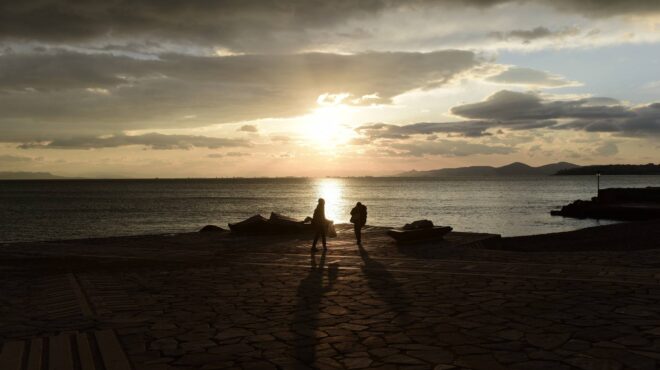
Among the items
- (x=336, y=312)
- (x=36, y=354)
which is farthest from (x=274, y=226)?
(x=36, y=354)

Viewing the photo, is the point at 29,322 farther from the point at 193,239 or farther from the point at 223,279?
the point at 193,239

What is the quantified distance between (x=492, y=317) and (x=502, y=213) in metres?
63.1

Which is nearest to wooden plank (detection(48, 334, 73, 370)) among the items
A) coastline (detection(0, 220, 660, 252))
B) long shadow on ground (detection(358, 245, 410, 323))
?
long shadow on ground (detection(358, 245, 410, 323))

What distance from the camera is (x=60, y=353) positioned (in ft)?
19.9

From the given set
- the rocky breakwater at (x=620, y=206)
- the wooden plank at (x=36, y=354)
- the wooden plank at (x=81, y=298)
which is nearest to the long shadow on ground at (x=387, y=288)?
the wooden plank at (x=36, y=354)

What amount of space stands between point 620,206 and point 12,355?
5987 cm

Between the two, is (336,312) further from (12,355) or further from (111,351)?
(12,355)

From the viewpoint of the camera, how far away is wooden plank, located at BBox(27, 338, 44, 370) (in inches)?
222

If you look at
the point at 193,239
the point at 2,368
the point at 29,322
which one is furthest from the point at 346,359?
the point at 193,239

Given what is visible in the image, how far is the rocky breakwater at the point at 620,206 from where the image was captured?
5166 centimetres

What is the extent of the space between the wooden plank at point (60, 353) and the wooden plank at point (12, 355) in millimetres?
309

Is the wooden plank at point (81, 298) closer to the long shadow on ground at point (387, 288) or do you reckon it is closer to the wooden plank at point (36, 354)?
the wooden plank at point (36, 354)

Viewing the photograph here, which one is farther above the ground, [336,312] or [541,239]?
[336,312]

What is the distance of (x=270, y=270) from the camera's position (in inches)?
488
